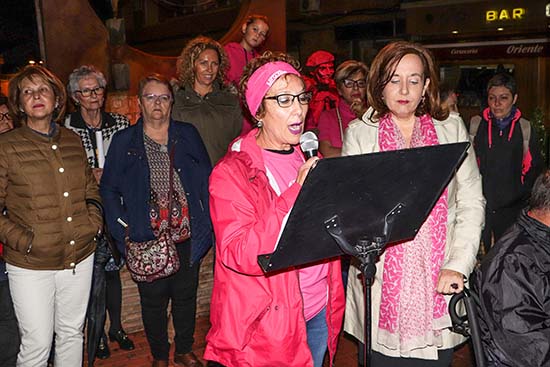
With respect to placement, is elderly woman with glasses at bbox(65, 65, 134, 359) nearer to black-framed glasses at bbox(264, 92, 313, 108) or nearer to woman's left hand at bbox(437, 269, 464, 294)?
black-framed glasses at bbox(264, 92, 313, 108)

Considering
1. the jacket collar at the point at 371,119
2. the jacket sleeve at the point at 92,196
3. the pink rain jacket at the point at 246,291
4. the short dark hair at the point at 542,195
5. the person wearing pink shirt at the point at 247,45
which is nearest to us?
the pink rain jacket at the point at 246,291

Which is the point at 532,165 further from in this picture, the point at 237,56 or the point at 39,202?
the point at 39,202

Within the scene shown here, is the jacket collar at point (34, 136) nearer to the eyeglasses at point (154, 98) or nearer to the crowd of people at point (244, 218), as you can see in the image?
the crowd of people at point (244, 218)

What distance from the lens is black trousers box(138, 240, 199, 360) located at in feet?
13.8

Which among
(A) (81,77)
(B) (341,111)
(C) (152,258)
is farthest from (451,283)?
(A) (81,77)

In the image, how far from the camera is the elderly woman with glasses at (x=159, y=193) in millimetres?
4027

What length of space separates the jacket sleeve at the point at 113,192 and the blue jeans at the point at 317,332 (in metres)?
1.75

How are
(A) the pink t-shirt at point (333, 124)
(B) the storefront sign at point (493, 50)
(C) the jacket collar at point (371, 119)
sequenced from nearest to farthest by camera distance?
(C) the jacket collar at point (371, 119)
(A) the pink t-shirt at point (333, 124)
(B) the storefront sign at point (493, 50)

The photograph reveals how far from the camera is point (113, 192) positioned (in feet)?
13.5

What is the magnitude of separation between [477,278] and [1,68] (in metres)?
7.41

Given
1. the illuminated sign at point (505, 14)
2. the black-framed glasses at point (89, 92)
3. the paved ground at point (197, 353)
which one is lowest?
the paved ground at point (197, 353)

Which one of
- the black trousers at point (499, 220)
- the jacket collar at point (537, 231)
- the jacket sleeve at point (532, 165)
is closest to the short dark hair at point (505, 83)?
the jacket sleeve at point (532, 165)

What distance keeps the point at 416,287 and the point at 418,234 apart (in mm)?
242

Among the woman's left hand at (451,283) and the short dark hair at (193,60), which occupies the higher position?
the short dark hair at (193,60)
